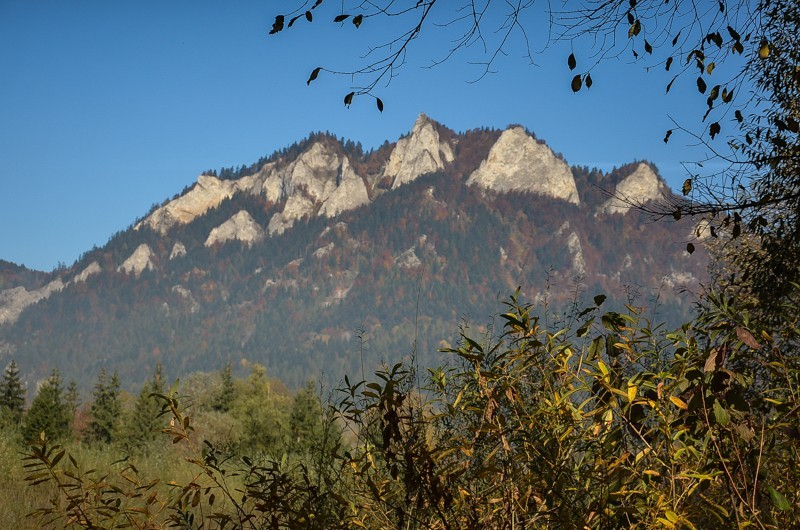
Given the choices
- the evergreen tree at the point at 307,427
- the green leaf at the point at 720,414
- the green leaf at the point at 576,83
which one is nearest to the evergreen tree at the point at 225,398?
the evergreen tree at the point at 307,427

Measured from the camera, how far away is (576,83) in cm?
390

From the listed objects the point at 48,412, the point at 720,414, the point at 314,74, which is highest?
the point at 314,74

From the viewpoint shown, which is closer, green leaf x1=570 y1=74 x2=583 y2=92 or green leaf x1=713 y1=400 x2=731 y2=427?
green leaf x1=713 y1=400 x2=731 y2=427

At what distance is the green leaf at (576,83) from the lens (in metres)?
3.88

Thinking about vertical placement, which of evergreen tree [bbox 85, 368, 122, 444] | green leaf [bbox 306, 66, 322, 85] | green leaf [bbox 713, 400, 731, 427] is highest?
green leaf [bbox 306, 66, 322, 85]

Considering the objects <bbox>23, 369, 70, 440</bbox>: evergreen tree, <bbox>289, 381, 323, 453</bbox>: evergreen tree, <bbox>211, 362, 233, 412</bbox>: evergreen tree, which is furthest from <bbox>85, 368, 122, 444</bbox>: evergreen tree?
<bbox>289, 381, 323, 453</bbox>: evergreen tree

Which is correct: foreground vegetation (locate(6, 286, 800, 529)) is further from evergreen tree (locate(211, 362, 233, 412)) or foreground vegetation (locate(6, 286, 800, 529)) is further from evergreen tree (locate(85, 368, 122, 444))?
evergreen tree (locate(211, 362, 233, 412))

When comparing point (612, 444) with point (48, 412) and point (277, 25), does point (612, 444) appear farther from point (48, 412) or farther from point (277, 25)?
point (48, 412)

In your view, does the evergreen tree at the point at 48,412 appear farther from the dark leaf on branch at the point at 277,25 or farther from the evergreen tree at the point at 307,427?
the dark leaf on branch at the point at 277,25

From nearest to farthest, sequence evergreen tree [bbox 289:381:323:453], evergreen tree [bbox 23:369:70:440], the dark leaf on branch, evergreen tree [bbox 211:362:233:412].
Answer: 1. the dark leaf on branch
2. evergreen tree [bbox 289:381:323:453]
3. evergreen tree [bbox 23:369:70:440]
4. evergreen tree [bbox 211:362:233:412]

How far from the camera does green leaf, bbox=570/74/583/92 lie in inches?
153

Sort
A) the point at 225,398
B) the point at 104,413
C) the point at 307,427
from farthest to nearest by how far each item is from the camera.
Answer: the point at 225,398 → the point at 104,413 → the point at 307,427

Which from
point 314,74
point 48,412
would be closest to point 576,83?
point 314,74

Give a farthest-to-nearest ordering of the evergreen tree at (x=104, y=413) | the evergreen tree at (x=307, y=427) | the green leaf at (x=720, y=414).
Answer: the evergreen tree at (x=104, y=413) < the evergreen tree at (x=307, y=427) < the green leaf at (x=720, y=414)
